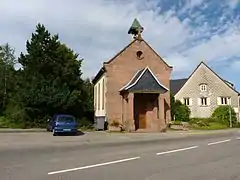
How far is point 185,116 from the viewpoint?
58.0 m

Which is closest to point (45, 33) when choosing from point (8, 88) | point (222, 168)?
point (8, 88)

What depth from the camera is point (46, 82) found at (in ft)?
138

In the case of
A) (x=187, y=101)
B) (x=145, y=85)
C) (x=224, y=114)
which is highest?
(x=187, y=101)

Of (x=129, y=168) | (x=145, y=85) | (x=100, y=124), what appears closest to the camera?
(x=129, y=168)

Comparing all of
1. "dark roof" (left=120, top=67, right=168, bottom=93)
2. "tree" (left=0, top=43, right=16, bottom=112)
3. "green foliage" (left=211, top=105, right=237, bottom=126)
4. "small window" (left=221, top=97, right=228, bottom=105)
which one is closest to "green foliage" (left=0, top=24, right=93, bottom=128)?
"dark roof" (left=120, top=67, right=168, bottom=93)

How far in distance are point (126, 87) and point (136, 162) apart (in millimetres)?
26311

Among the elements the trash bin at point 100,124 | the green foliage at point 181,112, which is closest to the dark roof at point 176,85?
the green foliage at point 181,112

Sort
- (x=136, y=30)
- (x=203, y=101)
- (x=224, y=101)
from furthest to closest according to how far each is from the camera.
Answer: (x=203, y=101), (x=224, y=101), (x=136, y=30)

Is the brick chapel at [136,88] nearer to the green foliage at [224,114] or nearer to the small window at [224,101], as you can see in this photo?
the green foliage at [224,114]

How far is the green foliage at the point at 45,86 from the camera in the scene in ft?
135

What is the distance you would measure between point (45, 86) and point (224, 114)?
3013cm

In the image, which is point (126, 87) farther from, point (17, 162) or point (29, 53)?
point (17, 162)

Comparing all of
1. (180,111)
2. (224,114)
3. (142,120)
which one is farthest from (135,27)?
(224,114)

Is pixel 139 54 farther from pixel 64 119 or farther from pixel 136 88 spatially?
pixel 64 119
